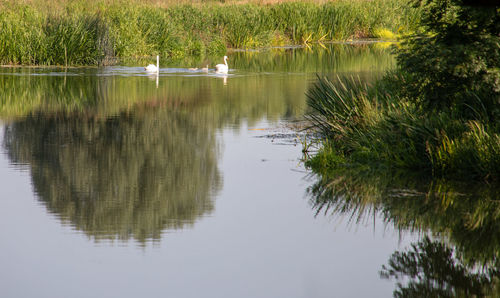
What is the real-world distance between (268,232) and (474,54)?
10.8 ft

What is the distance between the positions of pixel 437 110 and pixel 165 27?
2514cm

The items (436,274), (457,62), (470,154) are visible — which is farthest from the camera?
(470,154)

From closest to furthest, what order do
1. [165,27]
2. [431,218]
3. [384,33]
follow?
[431,218] < [165,27] < [384,33]

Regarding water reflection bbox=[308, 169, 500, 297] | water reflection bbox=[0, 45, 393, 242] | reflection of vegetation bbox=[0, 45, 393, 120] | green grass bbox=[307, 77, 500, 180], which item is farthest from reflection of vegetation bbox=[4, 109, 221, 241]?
green grass bbox=[307, 77, 500, 180]

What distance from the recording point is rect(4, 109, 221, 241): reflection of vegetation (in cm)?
951

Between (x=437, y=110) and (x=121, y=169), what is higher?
(x=437, y=110)

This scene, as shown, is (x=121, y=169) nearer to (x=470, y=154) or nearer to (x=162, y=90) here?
(x=470, y=154)

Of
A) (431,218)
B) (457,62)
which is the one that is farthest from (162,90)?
(431,218)

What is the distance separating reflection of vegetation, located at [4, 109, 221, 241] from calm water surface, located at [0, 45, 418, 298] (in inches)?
1.3

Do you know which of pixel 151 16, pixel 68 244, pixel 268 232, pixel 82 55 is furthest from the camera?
pixel 151 16

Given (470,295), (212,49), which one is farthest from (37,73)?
(470,295)

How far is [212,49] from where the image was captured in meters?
39.1

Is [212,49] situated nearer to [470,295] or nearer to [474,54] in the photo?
[474,54]

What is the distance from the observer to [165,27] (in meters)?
35.2
